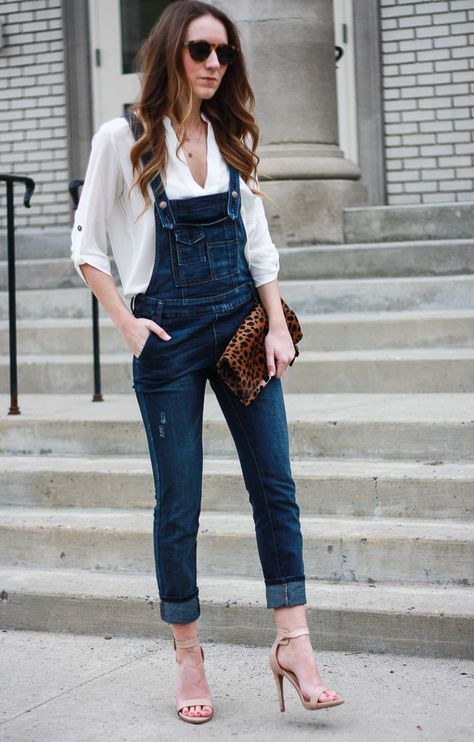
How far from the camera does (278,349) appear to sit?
3.03 metres

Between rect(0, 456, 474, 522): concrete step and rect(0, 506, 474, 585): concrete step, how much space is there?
0.05m

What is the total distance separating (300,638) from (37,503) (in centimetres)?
185

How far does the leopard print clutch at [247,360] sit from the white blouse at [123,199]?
10.6 inches

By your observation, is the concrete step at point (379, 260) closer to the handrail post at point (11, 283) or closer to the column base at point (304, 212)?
the column base at point (304, 212)

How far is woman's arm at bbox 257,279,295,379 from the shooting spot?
302cm

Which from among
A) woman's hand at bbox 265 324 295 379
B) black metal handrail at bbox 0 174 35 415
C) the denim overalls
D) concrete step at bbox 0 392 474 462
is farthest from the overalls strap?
black metal handrail at bbox 0 174 35 415

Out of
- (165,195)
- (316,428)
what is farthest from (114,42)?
(165,195)

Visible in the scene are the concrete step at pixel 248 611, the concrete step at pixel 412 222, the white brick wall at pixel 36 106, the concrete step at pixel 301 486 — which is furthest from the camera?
the white brick wall at pixel 36 106

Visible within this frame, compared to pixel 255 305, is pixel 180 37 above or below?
above

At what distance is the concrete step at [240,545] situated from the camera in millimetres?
3865

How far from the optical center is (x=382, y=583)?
3.90m

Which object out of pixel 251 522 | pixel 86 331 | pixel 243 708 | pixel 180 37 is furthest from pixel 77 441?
pixel 180 37

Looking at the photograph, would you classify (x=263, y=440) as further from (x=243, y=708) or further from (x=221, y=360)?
(x=243, y=708)

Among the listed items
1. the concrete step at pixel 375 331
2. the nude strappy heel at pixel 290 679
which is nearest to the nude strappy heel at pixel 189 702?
the nude strappy heel at pixel 290 679
